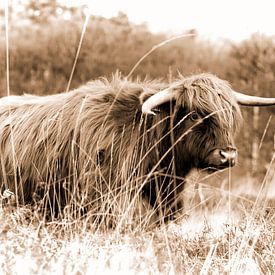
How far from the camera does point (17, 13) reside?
1848cm

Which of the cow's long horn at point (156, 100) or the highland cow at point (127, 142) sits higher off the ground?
the cow's long horn at point (156, 100)

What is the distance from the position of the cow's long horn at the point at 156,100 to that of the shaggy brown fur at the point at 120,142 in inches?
2.6

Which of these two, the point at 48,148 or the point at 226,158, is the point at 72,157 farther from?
the point at 226,158

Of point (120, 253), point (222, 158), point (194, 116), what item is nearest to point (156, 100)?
point (194, 116)

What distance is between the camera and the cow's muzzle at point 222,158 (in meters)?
6.10

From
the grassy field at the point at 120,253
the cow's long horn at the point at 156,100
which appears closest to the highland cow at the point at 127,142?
the cow's long horn at the point at 156,100

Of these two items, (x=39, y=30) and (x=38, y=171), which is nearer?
(x=38, y=171)

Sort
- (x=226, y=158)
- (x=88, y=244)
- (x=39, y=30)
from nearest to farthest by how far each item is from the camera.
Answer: (x=88, y=244)
(x=226, y=158)
(x=39, y=30)

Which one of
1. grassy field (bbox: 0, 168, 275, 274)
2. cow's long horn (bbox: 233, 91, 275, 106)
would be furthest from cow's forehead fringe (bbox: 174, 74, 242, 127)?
grassy field (bbox: 0, 168, 275, 274)

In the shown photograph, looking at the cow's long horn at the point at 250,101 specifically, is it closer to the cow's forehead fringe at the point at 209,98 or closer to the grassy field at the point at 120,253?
the cow's forehead fringe at the point at 209,98

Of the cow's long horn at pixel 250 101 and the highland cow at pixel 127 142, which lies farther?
the cow's long horn at pixel 250 101

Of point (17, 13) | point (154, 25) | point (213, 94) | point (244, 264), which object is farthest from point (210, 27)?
point (244, 264)

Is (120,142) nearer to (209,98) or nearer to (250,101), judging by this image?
(209,98)

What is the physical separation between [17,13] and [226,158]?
43.2ft
